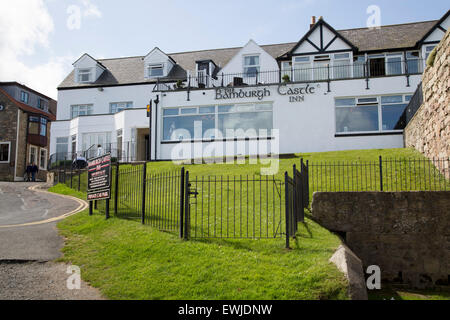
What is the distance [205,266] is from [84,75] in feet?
101

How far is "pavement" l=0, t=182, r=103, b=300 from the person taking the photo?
21.8ft

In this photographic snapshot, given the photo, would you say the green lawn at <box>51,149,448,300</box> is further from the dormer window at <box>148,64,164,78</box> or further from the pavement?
the dormer window at <box>148,64,164,78</box>

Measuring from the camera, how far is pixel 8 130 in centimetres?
3609

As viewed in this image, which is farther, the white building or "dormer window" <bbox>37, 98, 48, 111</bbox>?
"dormer window" <bbox>37, 98, 48, 111</bbox>

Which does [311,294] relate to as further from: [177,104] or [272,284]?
[177,104]

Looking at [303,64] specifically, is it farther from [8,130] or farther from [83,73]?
[8,130]

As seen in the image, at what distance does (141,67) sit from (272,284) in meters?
30.6

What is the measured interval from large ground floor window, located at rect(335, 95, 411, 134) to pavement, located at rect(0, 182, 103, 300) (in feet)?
52.4

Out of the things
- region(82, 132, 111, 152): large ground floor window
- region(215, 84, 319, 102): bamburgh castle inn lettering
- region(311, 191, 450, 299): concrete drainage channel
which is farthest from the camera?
region(82, 132, 111, 152): large ground floor window

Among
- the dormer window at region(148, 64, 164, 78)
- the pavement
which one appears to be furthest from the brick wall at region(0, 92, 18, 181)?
the pavement

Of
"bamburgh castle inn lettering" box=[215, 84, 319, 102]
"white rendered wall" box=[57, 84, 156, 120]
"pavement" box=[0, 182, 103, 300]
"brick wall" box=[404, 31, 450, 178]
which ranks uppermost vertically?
"white rendered wall" box=[57, 84, 156, 120]

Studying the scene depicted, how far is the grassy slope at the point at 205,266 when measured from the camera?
21.1 ft

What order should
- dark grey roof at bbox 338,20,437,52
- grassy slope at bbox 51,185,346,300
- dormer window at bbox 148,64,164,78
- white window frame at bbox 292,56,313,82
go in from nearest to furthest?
1. grassy slope at bbox 51,185,346,300
2. white window frame at bbox 292,56,313,82
3. dark grey roof at bbox 338,20,437,52
4. dormer window at bbox 148,64,164,78
